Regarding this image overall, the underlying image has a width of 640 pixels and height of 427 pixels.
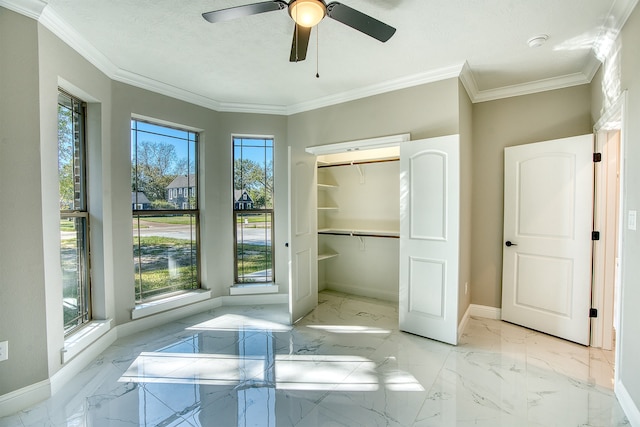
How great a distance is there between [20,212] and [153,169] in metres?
1.48

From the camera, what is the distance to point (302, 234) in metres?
3.50

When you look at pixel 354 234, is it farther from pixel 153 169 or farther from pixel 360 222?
pixel 153 169

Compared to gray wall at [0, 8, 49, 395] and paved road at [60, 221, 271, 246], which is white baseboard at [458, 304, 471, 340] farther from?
gray wall at [0, 8, 49, 395]

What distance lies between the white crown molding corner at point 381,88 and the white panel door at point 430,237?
0.63m

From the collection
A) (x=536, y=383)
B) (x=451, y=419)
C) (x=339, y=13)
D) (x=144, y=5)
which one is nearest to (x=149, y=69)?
(x=144, y=5)

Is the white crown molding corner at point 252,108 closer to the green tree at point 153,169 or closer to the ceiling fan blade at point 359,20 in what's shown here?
the green tree at point 153,169

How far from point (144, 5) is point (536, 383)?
3877mm

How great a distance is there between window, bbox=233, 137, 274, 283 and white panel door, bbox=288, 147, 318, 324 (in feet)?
2.07

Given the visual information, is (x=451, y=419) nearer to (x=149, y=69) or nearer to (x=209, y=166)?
(x=209, y=166)

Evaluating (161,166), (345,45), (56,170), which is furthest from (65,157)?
(345,45)

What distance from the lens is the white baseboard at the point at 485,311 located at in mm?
3420

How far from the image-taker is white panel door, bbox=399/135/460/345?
2760mm

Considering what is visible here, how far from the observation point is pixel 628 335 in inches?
75.4

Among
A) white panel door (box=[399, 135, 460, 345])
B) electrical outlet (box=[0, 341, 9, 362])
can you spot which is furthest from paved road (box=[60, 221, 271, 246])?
white panel door (box=[399, 135, 460, 345])
